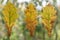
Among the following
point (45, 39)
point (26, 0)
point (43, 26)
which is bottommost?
point (45, 39)

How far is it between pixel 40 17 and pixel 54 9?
0.17 meters

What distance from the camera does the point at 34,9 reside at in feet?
6.40

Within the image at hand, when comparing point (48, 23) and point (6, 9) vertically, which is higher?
point (6, 9)

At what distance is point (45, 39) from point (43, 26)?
137 millimetres

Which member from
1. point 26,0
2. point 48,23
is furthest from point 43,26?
point 26,0

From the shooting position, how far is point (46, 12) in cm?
196

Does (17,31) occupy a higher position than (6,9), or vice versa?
(6,9)

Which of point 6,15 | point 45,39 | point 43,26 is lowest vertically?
point 45,39

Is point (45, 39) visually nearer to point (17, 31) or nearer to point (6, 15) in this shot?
point (17, 31)

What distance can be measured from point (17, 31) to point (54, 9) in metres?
0.45

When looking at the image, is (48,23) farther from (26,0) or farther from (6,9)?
(6,9)

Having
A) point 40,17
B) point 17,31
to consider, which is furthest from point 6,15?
point 40,17

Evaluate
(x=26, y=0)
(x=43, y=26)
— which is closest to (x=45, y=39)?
(x=43, y=26)

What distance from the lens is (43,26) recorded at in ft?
6.32
